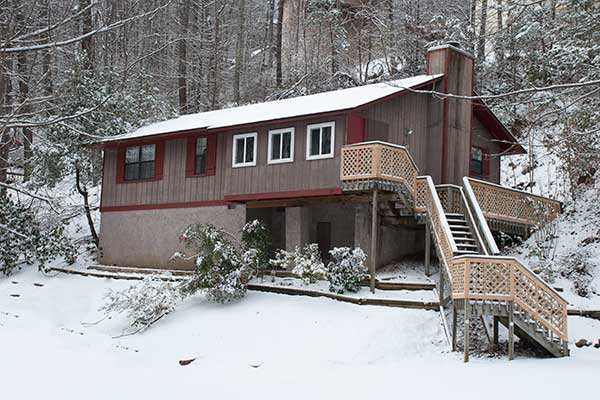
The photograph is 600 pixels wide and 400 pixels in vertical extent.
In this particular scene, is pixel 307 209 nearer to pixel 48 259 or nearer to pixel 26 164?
pixel 48 259

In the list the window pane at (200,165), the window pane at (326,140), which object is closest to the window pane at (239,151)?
the window pane at (200,165)

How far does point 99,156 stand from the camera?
30734mm

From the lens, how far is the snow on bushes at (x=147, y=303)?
17391mm

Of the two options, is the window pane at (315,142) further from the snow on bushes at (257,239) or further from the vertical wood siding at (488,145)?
the vertical wood siding at (488,145)

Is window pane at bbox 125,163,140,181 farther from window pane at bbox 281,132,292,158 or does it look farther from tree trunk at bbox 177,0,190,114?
tree trunk at bbox 177,0,190,114

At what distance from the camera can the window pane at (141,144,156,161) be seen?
24.4 m

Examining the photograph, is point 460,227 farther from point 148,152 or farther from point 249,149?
point 148,152

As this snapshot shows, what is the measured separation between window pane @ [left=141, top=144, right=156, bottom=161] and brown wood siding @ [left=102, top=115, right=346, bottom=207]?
722 mm

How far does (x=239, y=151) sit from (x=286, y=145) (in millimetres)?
1872

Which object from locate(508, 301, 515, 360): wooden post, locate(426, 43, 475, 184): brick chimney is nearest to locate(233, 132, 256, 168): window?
locate(426, 43, 475, 184): brick chimney

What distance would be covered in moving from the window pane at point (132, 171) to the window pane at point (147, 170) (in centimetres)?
21

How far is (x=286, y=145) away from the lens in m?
20.1

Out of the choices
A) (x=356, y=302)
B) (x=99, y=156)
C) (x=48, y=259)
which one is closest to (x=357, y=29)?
(x=99, y=156)

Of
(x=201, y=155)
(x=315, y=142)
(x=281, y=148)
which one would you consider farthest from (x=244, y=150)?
(x=315, y=142)
